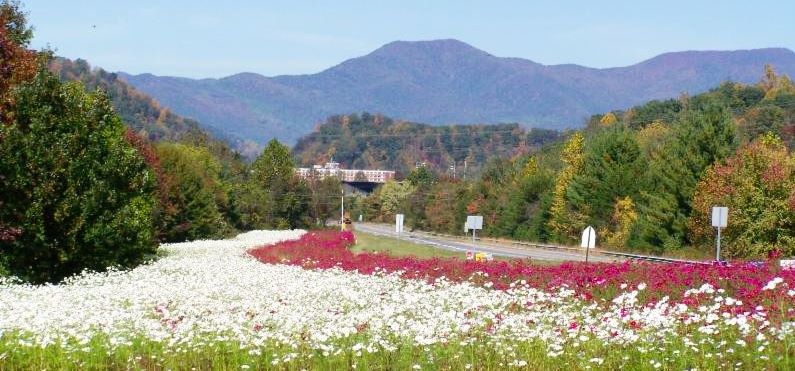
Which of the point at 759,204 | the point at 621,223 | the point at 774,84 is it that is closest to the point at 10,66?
the point at 759,204

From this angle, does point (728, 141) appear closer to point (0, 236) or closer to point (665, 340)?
point (0, 236)

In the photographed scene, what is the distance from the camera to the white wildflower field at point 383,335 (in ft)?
34.3

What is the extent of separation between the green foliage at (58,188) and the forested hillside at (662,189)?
34384mm

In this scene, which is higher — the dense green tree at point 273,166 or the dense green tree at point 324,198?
the dense green tree at point 273,166

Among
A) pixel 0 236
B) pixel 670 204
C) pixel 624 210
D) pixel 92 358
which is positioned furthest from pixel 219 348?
pixel 624 210

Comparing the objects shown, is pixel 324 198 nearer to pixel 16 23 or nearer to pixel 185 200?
pixel 185 200

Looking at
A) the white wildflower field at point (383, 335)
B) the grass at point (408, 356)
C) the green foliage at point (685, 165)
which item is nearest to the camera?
the grass at point (408, 356)

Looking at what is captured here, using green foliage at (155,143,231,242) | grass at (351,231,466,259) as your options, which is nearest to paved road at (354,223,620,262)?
grass at (351,231,466,259)

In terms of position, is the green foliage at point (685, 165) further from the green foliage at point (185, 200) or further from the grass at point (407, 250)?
the green foliage at point (185, 200)

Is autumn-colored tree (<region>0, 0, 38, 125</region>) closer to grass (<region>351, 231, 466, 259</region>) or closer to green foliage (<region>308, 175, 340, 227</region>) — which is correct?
grass (<region>351, 231, 466, 259</region>)

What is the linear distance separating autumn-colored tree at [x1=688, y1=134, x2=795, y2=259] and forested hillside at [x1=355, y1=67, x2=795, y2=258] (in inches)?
2.3

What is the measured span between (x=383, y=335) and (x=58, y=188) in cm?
2009

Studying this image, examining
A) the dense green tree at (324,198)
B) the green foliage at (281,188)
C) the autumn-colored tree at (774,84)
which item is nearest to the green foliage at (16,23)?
the green foliage at (281,188)

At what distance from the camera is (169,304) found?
705 inches
